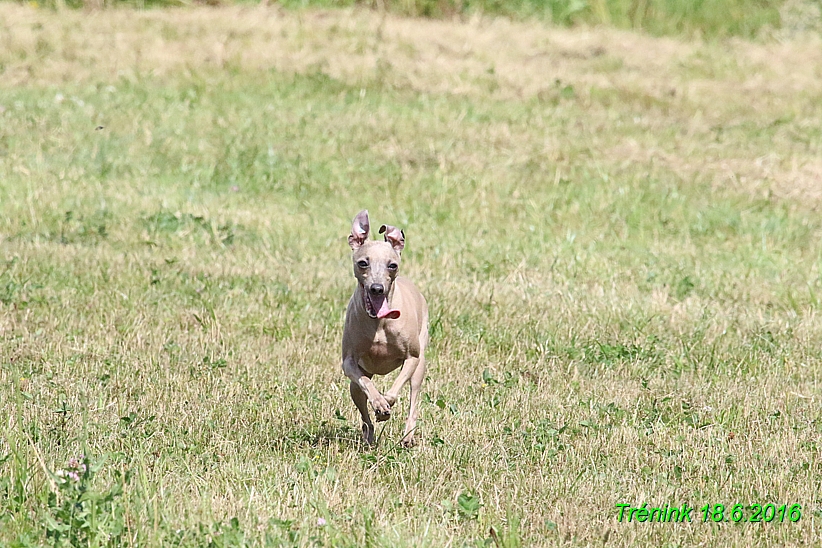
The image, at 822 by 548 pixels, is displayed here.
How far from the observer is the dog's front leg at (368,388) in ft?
19.1

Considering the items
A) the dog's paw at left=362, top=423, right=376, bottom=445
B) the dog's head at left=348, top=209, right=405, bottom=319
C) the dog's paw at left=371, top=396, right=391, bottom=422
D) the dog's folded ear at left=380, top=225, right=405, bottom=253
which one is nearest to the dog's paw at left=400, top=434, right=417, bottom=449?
the dog's paw at left=362, top=423, right=376, bottom=445

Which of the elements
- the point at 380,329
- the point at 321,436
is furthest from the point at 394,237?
the point at 321,436

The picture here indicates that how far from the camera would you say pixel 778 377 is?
27.2 ft

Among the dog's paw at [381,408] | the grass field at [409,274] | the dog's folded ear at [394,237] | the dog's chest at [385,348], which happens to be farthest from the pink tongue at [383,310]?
the grass field at [409,274]

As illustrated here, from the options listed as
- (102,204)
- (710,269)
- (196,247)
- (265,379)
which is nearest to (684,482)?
(265,379)

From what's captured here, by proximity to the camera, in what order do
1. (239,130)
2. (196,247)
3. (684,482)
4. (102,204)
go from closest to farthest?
(684,482) → (196,247) → (102,204) → (239,130)

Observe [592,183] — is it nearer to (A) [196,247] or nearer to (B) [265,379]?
(A) [196,247]

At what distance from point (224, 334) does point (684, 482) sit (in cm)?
405

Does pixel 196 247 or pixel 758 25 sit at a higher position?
pixel 758 25

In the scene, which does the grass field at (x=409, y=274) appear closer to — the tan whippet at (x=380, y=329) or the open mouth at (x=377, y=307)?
the tan whippet at (x=380, y=329)

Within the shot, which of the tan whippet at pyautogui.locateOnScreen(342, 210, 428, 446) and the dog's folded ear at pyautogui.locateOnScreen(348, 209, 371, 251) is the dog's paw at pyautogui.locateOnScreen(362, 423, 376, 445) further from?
the dog's folded ear at pyautogui.locateOnScreen(348, 209, 371, 251)

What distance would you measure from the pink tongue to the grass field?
0.77 meters

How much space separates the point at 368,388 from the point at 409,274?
5.32 meters

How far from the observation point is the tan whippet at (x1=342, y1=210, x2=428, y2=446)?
19.3ft
